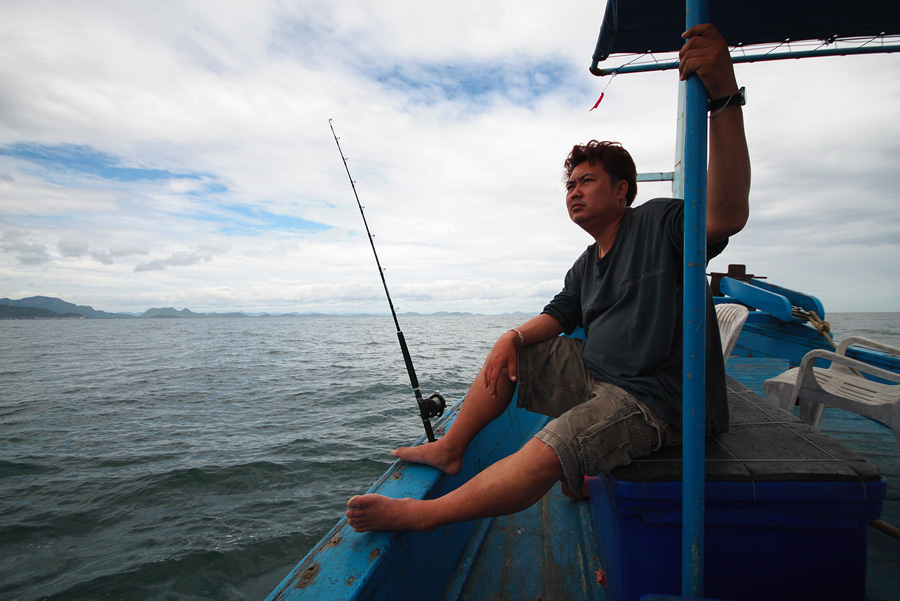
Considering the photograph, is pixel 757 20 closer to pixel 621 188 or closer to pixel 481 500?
pixel 621 188

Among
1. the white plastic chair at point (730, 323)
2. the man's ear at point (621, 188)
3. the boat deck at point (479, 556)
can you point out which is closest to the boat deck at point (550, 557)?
the boat deck at point (479, 556)

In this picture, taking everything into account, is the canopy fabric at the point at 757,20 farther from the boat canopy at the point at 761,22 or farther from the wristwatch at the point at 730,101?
the wristwatch at the point at 730,101

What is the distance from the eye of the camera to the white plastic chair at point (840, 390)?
194cm

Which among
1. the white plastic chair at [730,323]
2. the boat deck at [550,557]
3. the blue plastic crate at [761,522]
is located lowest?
the boat deck at [550,557]

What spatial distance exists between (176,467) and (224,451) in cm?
53

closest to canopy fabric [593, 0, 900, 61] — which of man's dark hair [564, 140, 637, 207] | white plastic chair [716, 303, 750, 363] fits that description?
white plastic chair [716, 303, 750, 363]

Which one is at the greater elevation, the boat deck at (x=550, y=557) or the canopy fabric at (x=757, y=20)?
the canopy fabric at (x=757, y=20)

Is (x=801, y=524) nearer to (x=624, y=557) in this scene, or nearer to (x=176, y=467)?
(x=624, y=557)

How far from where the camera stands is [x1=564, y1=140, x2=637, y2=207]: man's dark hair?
163 centimetres

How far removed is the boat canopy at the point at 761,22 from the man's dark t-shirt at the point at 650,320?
2.99 metres

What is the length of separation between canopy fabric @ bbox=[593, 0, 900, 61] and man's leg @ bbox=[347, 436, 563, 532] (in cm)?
360

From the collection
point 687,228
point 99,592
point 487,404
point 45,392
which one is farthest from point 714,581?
point 45,392

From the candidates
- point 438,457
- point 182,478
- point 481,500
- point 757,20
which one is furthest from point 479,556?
point 757,20

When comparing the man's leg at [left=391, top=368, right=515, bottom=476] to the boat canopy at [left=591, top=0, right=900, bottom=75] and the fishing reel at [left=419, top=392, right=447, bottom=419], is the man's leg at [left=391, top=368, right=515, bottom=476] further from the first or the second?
the boat canopy at [left=591, top=0, right=900, bottom=75]
